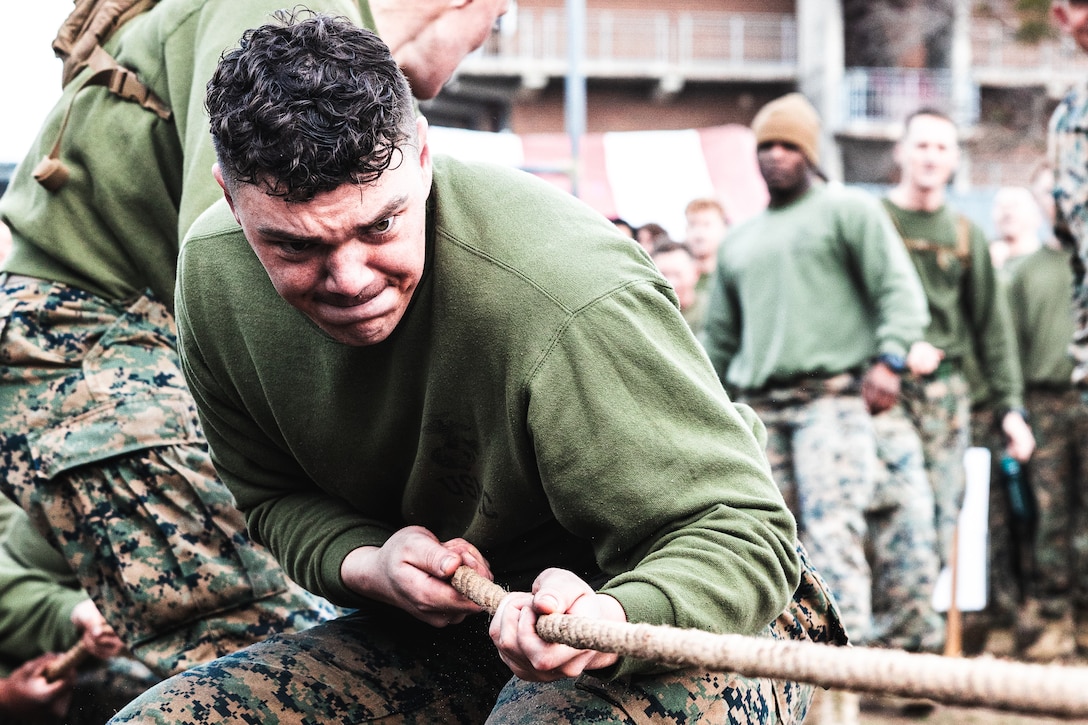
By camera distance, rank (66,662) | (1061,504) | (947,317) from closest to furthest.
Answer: (66,662) < (947,317) < (1061,504)

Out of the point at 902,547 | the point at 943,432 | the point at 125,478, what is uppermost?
the point at 125,478

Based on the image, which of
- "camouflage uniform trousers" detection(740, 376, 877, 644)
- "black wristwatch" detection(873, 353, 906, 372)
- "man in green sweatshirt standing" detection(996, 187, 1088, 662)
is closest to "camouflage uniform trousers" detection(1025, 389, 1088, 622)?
"man in green sweatshirt standing" detection(996, 187, 1088, 662)

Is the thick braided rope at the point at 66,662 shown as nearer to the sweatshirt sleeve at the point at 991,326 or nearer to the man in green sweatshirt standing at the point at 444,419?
the man in green sweatshirt standing at the point at 444,419

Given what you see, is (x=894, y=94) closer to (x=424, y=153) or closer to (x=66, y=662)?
(x=66, y=662)

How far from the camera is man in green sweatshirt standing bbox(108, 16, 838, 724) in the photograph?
1904 millimetres

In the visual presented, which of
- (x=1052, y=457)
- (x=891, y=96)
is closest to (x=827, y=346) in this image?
(x=1052, y=457)

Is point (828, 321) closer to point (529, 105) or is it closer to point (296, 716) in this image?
point (296, 716)

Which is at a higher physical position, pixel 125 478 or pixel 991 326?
pixel 125 478

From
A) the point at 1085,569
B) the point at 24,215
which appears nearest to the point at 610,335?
the point at 24,215

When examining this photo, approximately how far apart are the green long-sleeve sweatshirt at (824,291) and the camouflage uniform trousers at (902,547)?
413mm

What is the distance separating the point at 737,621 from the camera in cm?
198

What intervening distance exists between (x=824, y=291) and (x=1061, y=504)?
88.3 inches

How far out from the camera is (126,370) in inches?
118

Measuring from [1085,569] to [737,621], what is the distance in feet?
18.1
